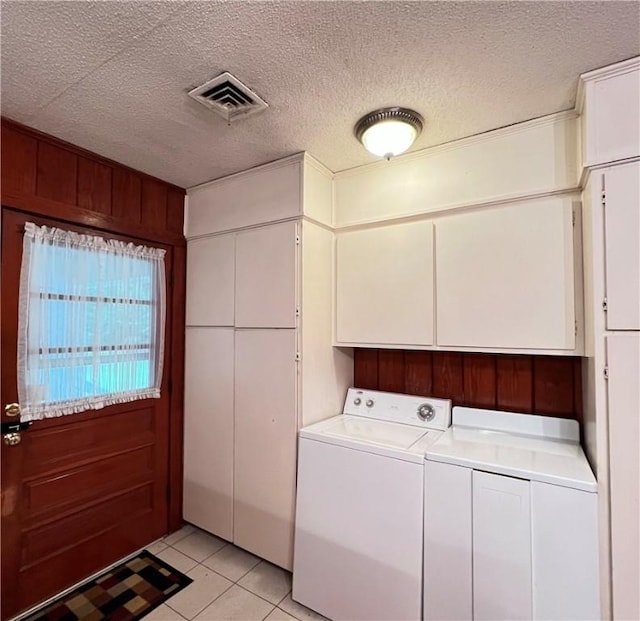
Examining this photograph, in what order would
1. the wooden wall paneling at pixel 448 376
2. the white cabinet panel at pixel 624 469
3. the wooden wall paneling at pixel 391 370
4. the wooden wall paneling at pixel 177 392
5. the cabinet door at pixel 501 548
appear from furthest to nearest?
the wooden wall paneling at pixel 177 392 → the wooden wall paneling at pixel 391 370 → the wooden wall paneling at pixel 448 376 → the cabinet door at pixel 501 548 → the white cabinet panel at pixel 624 469

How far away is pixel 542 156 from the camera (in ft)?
5.64

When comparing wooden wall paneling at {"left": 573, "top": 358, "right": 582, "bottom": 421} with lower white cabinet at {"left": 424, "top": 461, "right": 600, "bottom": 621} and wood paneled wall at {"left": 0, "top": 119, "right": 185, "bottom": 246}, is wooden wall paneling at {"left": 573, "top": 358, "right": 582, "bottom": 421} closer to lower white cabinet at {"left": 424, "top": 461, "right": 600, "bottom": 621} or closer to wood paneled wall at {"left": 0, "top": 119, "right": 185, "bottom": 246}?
lower white cabinet at {"left": 424, "top": 461, "right": 600, "bottom": 621}

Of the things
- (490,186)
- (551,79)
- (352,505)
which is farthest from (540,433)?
(551,79)

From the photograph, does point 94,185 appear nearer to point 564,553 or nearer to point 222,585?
point 222,585

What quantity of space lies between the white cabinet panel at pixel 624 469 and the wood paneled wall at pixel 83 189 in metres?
2.60

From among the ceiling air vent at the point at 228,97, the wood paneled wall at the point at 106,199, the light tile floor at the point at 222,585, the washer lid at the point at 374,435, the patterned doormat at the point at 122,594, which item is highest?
the ceiling air vent at the point at 228,97

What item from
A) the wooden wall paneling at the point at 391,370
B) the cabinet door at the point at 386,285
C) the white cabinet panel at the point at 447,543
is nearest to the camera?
the white cabinet panel at the point at 447,543

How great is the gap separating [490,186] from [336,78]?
95 cm

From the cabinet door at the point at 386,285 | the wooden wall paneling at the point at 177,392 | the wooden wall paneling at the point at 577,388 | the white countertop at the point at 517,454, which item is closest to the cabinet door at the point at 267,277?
the cabinet door at the point at 386,285

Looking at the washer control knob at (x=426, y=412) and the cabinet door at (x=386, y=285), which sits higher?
the cabinet door at (x=386, y=285)

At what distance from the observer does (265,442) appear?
86.0 inches

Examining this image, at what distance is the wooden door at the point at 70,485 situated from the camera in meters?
1.78

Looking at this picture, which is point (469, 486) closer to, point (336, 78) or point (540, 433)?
point (540, 433)

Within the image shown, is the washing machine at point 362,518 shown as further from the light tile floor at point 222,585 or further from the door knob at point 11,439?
the door knob at point 11,439
